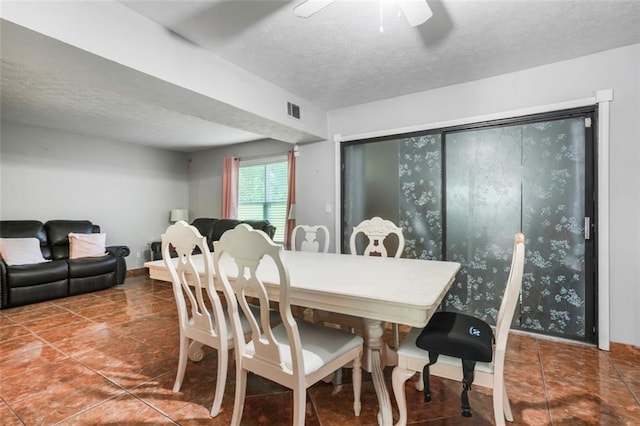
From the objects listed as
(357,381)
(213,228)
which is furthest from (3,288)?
(357,381)

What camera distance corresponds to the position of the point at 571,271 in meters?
2.72

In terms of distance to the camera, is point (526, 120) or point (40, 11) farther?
point (526, 120)

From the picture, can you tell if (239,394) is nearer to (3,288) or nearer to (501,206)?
(501,206)

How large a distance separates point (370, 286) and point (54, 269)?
4.51 metres

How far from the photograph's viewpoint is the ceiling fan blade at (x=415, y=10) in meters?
1.56

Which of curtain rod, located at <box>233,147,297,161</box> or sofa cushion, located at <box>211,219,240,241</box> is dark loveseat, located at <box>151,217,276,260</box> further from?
curtain rod, located at <box>233,147,297,161</box>

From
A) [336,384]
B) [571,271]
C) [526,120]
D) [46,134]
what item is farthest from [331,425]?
[46,134]

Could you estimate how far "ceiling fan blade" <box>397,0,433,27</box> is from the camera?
1.56 m

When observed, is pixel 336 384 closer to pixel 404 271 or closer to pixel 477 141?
pixel 404 271

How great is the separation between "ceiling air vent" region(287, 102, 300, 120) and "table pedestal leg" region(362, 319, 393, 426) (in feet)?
7.99

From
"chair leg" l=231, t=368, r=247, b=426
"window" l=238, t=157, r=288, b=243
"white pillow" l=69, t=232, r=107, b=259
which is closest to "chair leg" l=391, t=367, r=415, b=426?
"chair leg" l=231, t=368, r=247, b=426

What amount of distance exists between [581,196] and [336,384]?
8.54ft

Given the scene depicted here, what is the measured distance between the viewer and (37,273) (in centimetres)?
387

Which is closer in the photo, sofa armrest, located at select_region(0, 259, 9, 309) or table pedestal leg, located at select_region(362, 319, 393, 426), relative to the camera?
table pedestal leg, located at select_region(362, 319, 393, 426)
